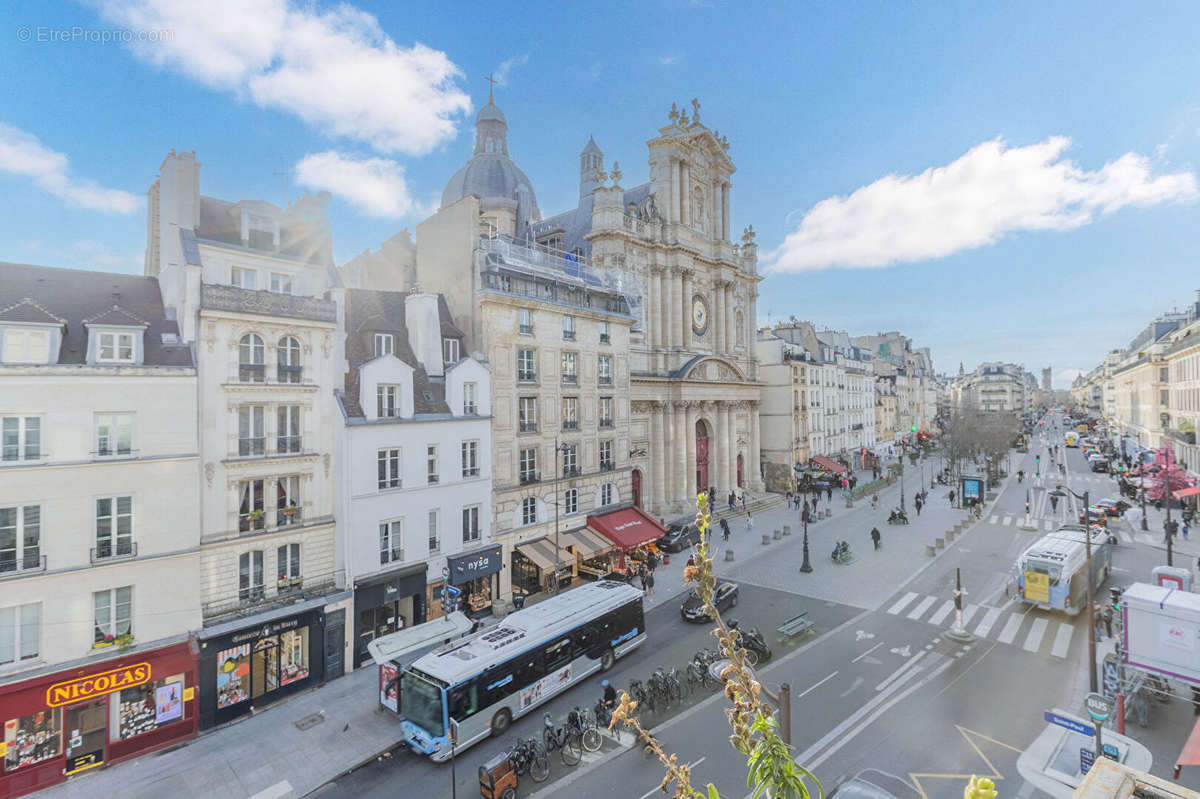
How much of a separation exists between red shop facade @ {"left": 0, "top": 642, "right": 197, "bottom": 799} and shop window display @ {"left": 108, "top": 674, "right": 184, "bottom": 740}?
2cm

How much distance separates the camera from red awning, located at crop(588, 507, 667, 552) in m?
30.0

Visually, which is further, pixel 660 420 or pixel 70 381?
pixel 660 420

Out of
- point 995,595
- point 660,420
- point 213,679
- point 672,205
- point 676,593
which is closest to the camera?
point 213,679

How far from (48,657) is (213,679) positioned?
3.91 m

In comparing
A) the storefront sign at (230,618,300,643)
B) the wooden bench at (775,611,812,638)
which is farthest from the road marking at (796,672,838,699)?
the storefront sign at (230,618,300,643)

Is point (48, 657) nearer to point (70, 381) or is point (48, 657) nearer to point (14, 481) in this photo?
point (14, 481)

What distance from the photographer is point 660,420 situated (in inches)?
1594

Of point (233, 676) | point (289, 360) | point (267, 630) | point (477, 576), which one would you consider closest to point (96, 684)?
point (233, 676)

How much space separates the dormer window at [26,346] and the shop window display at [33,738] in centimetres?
905

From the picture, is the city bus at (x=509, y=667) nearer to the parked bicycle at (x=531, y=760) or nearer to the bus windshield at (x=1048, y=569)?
the parked bicycle at (x=531, y=760)

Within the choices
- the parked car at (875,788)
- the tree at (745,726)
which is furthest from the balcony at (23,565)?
the parked car at (875,788)

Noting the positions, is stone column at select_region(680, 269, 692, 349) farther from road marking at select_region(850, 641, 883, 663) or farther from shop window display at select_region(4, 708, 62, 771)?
shop window display at select_region(4, 708, 62, 771)

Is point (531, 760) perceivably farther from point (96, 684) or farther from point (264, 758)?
point (96, 684)

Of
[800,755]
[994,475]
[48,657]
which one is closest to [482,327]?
[48,657]
